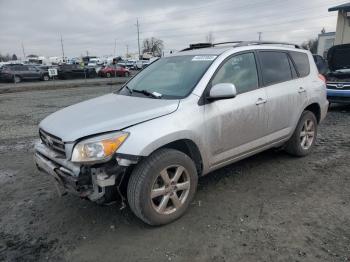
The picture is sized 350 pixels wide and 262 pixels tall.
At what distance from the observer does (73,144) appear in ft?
10.1

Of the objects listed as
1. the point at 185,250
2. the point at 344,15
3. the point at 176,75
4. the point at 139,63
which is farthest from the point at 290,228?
the point at 139,63

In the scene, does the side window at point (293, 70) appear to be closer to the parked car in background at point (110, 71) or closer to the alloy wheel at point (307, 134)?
the alloy wheel at point (307, 134)

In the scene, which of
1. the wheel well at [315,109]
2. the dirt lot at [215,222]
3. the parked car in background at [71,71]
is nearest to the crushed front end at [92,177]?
the dirt lot at [215,222]

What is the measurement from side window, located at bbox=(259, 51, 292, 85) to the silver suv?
16 millimetres

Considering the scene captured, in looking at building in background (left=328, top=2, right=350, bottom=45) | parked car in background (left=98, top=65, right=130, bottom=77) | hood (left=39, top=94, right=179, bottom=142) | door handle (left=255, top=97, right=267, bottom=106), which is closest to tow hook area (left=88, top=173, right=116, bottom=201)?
hood (left=39, top=94, right=179, bottom=142)

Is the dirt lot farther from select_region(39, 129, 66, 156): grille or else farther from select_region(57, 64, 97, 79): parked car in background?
select_region(57, 64, 97, 79): parked car in background

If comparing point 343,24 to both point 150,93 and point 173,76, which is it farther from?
point 150,93

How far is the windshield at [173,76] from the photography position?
150 inches

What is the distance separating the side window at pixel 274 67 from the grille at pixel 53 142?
2.70 m

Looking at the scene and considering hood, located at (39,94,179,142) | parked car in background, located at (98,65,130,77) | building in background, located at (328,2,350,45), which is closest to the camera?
hood, located at (39,94,179,142)

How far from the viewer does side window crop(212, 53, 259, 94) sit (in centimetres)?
398

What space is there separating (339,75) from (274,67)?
6126mm

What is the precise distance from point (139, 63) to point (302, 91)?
1934 inches

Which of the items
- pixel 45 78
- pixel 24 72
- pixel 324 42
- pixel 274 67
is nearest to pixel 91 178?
pixel 274 67
